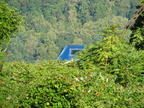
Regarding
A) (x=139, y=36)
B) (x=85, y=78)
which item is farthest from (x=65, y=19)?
(x=85, y=78)

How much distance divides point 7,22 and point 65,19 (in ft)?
363

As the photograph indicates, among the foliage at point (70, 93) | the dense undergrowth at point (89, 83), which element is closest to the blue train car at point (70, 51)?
the dense undergrowth at point (89, 83)

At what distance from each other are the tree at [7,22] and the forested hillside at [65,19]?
77.6 metres

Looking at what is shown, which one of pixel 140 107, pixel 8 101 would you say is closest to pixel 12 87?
pixel 8 101

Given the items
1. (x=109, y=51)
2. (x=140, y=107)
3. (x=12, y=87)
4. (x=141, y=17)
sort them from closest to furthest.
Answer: (x=140, y=107), (x=12, y=87), (x=109, y=51), (x=141, y=17)

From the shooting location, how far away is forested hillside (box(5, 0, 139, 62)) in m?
95.9

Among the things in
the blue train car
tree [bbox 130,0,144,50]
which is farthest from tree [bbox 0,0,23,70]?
the blue train car

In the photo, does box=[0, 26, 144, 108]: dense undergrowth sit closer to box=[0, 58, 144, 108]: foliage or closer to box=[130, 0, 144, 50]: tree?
box=[0, 58, 144, 108]: foliage

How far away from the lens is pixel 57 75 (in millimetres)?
6418

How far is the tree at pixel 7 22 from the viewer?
9.68m

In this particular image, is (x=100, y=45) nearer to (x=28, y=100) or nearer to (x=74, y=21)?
(x=28, y=100)

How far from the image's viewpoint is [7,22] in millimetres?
10117

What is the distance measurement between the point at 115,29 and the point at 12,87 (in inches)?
128

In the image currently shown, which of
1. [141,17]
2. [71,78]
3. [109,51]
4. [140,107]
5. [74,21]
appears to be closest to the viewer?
[140,107]
